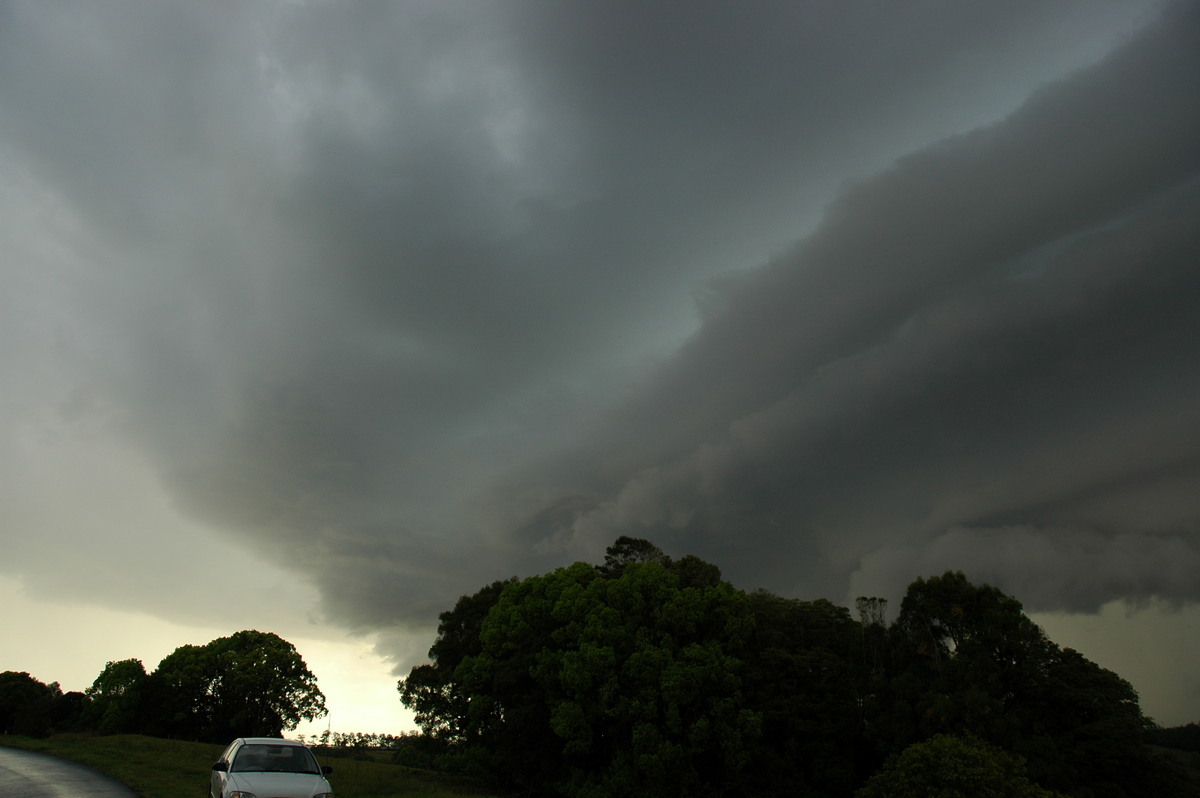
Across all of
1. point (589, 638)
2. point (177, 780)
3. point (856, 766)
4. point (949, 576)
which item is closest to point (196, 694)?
point (589, 638)

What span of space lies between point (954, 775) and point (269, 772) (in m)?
22.6

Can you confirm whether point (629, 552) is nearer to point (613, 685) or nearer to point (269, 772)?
point (613, 685)

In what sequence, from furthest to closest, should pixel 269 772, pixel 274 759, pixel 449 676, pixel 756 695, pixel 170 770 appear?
1. pixel 449 676
2. pixel 756 695
3. pixel 170 770
4. pixel 274 759
5. pixel 269 772

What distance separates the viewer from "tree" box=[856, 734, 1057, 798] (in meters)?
25.4

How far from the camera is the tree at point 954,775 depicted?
25.4 metres

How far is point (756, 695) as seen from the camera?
47188mm

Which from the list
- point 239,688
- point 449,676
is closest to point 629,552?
point 449,676

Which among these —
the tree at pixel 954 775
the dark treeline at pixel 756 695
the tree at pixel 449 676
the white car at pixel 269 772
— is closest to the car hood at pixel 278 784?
the white car at pixel 269 772

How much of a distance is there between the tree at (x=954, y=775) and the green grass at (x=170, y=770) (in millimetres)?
16089

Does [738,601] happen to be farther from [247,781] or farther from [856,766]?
[247,781]

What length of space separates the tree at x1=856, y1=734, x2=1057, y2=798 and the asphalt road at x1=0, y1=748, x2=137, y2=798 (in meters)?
25.8

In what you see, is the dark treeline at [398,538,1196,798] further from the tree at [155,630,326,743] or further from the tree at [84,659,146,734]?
the tree at [84,659,146,734]

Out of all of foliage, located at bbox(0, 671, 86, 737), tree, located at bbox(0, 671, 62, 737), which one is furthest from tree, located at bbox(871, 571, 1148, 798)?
tree, located at bbox(0, 671, 62, 737)

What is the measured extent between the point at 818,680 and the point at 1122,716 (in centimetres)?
1665
